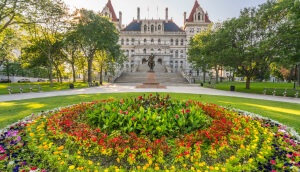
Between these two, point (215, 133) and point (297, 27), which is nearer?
point (215, 133)

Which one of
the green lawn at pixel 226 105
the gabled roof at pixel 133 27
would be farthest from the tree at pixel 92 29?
the gabled roof at pixel 133 27

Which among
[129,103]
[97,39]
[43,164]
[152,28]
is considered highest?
[152,28]

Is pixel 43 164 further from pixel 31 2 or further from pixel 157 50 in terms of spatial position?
pixel 157 50

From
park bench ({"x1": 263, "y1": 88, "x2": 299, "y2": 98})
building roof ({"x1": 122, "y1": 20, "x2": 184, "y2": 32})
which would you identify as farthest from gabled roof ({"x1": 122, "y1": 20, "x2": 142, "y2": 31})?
park bench ({"x1": 263, "y1": 88, "x2": 299, "y2": 98})

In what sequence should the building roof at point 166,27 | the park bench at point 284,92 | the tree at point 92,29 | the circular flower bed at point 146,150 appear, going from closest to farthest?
1. the circular flower bed at point 146,150
2. the park bench at point 284,92
3. the tree at point 92,29
4. the building roof at point 166,27

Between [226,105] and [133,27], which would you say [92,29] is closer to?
[226,105]

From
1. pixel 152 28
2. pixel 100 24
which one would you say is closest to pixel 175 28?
pixel 152 28

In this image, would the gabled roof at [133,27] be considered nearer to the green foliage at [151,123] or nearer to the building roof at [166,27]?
the building roof at [166,27]

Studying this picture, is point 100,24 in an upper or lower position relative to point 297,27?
upper

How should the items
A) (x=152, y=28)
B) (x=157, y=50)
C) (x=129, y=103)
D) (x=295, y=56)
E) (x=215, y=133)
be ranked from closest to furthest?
(x=215, y=133) < (x=129, y=103) < (x=295, y=56) < (x=157, y=50) < (x=152, y=28)

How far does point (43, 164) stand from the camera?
3139 mm

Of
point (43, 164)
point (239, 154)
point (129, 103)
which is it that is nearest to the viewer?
point (43, 164)

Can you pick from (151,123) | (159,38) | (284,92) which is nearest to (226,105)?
(151,123)

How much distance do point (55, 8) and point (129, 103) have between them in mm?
22798
